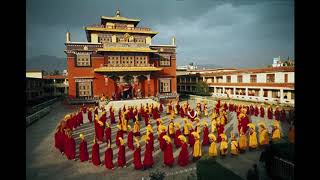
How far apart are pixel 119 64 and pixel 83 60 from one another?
4.40m

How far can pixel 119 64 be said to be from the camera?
27.9 meters

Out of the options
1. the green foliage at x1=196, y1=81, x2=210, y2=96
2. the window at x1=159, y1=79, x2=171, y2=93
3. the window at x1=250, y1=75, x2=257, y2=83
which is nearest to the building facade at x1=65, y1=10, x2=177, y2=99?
the window at x1=159, y1=79, x2=171, y2=93

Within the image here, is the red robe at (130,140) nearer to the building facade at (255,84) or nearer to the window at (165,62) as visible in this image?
the building facade at (255,84)

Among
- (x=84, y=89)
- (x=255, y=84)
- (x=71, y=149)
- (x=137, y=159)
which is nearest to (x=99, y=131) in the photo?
(x=71, y=149)

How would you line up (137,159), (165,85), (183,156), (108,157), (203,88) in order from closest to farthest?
(137,159)
(108,157)
(183,156)
(165,85)
(203,88)

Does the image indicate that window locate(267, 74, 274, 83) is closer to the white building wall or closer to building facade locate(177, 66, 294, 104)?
building facade locate(177, 66, 294, 104)

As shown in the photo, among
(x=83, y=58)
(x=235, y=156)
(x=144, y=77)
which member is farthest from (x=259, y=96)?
(x=83, y=58)

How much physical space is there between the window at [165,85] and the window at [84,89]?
949 cm

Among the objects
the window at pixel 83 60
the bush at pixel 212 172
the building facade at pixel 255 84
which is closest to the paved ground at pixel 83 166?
the bush at pixel 212 172

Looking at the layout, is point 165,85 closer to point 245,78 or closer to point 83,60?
point 245,78
